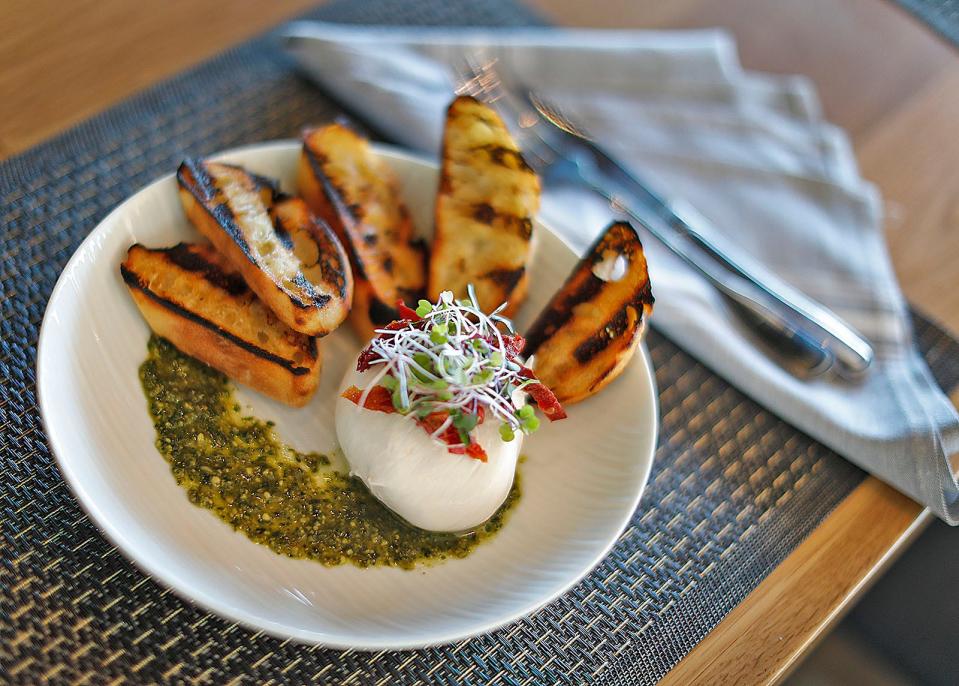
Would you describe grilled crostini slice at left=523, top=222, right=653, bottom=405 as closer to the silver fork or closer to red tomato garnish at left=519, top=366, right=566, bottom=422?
red tomato garnish at left=519, top=366, right=566, bottom=422

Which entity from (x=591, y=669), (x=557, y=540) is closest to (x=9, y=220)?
(x=557, y=540)

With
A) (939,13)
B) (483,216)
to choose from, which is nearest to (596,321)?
(483,216)

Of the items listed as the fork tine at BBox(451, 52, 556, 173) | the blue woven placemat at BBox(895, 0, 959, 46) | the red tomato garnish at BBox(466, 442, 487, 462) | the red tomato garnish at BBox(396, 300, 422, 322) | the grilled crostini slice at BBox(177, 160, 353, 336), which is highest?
the blue woven placemat at BBox(895, 0, 959, 46)

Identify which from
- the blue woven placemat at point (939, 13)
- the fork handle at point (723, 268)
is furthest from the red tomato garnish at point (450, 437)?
the blue woven placemat at point (939, 13)

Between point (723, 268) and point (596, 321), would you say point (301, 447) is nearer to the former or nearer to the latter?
point (596, 321)

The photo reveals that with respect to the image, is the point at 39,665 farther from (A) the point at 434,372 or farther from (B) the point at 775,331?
(B) the point at 775,331

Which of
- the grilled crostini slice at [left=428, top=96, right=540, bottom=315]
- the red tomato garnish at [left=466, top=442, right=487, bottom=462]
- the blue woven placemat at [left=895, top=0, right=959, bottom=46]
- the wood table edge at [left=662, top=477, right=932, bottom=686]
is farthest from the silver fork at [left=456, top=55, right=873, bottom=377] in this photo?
the blue woven placemat at [left=895, top=0, right=959, bottom=46]
